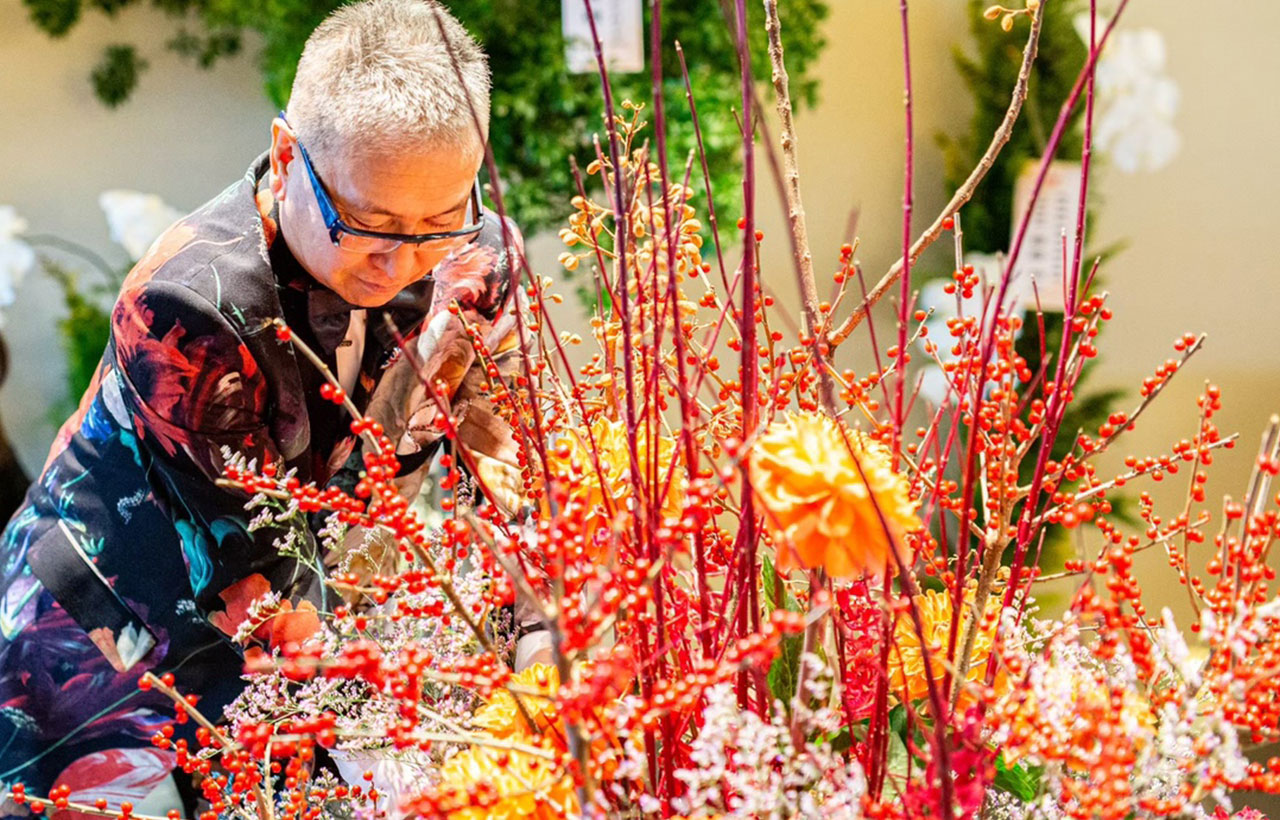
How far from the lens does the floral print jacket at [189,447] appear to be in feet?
3.14

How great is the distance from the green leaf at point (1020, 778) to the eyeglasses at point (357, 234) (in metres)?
0.55

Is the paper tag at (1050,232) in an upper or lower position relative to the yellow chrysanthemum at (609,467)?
lower

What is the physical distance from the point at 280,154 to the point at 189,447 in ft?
0.85

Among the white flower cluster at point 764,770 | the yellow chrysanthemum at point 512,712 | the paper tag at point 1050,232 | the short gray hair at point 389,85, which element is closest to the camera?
the white flower cluster at point 764,770

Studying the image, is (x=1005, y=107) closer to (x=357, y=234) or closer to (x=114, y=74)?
(x=114, y=74)

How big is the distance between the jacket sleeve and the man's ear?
130 mm

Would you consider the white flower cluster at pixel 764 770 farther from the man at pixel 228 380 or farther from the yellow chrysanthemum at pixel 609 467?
the man at pixel 228 380

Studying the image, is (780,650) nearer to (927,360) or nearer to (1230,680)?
(1230,680)

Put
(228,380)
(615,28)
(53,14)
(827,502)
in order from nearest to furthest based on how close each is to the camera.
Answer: (827,502), (228,380), (615,28), (53,14)

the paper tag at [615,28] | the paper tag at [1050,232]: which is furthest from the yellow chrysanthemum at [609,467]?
the paper tag at [1050,232]

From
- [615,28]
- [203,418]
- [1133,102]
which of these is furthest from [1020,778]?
[1133,102]

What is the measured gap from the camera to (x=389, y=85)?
2.81 feet

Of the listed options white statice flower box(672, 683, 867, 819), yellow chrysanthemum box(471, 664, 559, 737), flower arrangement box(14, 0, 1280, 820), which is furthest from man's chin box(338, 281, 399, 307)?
white statice flower box(672, 683, 867, 819)

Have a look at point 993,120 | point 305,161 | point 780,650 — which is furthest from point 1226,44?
point 780,650
